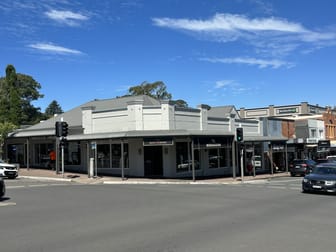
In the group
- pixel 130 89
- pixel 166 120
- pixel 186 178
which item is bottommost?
pixel 186 178

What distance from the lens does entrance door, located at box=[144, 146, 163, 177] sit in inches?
1248

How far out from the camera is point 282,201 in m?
16.4

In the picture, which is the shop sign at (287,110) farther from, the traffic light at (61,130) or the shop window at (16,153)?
the traffic light at (61,130)

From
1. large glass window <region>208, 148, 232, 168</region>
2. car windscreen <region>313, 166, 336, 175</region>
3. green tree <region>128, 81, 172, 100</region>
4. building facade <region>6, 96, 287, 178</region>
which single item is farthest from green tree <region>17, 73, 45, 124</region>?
car windscreen <region>313, 166, 336, 175</region>

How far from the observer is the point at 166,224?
35.3 feet

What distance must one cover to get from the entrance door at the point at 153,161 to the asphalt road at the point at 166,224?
14562mm

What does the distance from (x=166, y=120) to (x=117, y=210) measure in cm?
1851

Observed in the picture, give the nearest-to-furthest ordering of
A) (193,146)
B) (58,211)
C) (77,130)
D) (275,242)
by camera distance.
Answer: (275,242) < (58,211) < (193,146) < (77,130)

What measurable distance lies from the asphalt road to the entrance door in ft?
47.8

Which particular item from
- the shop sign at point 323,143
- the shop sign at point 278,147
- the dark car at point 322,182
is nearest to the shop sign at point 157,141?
the dark car at point 322,182

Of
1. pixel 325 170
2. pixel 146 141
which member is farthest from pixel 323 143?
pixel 325 170

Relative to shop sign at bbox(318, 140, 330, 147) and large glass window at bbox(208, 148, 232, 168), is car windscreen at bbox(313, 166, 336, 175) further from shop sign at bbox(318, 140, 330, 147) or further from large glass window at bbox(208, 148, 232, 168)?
shop sign at bbox(318, 140, 330, 147)

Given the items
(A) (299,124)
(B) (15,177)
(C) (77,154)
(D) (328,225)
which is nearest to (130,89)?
(A) (299,124)

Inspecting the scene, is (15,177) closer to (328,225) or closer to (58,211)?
(58,211)
